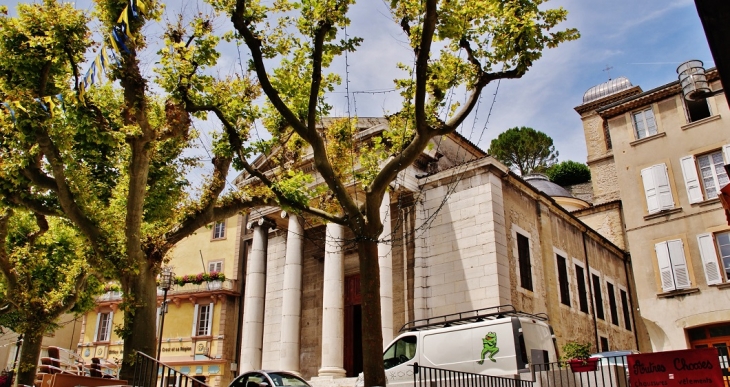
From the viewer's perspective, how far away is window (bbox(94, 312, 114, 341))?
3388 centimetres

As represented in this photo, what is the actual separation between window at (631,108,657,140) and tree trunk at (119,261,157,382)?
16954mm

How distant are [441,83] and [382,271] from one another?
31.4 ft

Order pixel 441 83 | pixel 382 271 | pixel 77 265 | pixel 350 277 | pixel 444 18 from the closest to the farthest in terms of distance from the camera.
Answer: pixel 444 18 < pixel 441 83 < pixel 77 265 < pixel 382 271 < pixel 350 277

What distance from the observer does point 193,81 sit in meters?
10.4

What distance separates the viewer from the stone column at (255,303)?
71.6 feet

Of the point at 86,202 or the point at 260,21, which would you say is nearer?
the point at 260,21

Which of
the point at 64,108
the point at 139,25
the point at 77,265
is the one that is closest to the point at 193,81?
the point at 139,25

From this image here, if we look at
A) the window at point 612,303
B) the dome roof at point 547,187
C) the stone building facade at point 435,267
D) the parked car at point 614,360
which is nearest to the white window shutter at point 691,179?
the stone building facade at point 435,267

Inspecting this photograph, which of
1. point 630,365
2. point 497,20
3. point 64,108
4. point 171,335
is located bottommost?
point 630,365

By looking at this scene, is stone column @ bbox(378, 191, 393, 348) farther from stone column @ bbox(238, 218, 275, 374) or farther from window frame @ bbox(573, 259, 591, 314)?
window frame @ bbox(573, 259, 591, 314)

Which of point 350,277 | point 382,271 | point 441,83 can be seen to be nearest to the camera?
point 441,83

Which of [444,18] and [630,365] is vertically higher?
[444,18]

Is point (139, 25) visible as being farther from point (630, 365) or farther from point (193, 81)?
point (630, 365)

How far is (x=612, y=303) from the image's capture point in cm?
2548
